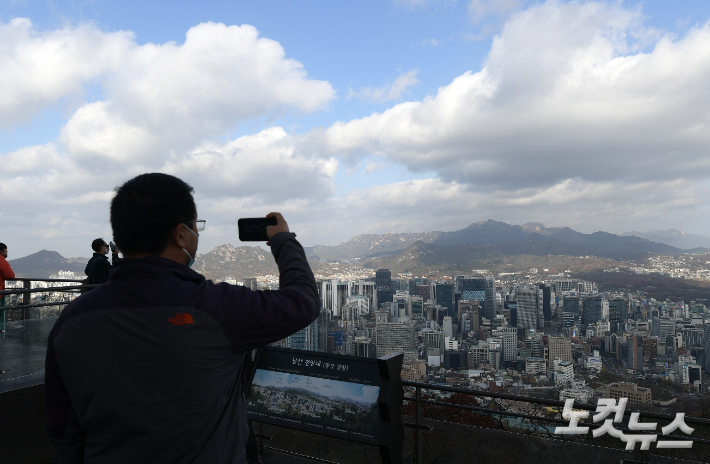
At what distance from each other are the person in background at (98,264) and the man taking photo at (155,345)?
4828 mm

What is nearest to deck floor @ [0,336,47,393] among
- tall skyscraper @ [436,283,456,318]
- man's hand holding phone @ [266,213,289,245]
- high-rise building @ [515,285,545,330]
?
man's hand holding phone @ [266,213,289,245]

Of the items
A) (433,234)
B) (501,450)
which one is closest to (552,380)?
(501,450)

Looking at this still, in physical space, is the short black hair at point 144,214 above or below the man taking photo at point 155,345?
above

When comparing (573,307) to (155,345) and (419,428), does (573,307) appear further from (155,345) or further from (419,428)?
(155,345)

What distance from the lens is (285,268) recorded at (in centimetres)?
100

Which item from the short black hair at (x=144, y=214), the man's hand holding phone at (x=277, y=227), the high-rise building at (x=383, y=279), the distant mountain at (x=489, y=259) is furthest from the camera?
the distant mountain at (x=489, y=259)

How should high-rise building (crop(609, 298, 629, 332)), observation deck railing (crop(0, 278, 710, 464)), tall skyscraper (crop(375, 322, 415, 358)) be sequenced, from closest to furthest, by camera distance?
observation deck railing (crop(0, 278, 710, 464)) < tall skyscraper (crop(375, 322, 415, 358)) < high-rise building (crop(609, 298, 629, 332))

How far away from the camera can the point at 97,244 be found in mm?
5633

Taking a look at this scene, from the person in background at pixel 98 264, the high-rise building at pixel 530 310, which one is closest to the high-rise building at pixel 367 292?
the high-rise building at pixel 530 310

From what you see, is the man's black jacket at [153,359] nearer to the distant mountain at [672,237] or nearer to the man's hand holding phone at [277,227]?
the man's hand holding phone at [277,227]

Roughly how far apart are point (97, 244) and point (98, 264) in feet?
1.67

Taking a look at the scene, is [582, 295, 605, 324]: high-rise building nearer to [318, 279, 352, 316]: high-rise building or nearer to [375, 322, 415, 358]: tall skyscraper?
[375, 322, 415, 358]: tall skyscraper

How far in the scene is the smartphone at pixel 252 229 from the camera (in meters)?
1.13

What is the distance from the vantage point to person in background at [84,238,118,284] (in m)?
5.24
